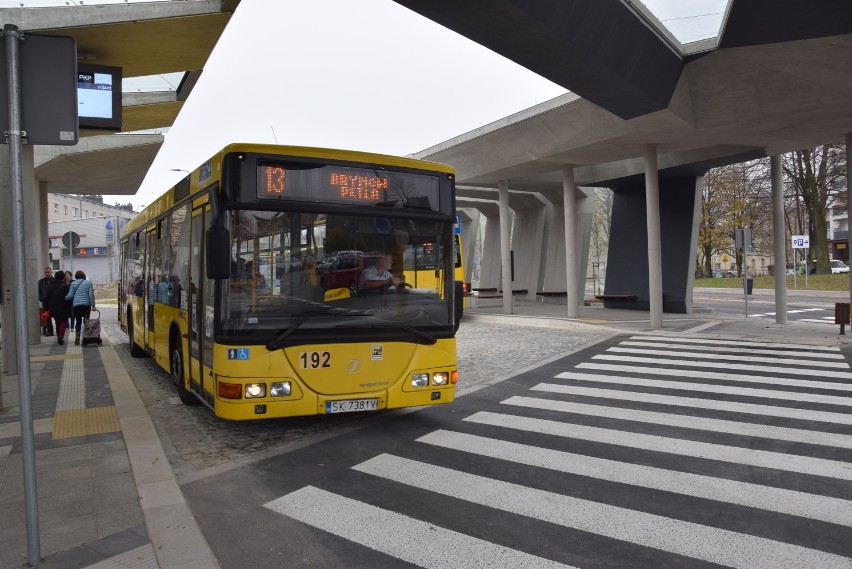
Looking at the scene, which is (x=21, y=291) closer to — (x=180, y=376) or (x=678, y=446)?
(x=180, y=376)

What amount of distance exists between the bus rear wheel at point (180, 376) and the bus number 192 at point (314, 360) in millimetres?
2848

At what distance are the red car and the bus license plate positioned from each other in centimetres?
112

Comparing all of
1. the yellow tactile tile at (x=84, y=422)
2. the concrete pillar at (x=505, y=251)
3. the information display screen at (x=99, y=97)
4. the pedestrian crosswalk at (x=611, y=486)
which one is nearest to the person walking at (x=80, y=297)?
the information display screen at (x=99, y=97)

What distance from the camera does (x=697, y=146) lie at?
19094 millimetres

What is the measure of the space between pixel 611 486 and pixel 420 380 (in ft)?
7.76

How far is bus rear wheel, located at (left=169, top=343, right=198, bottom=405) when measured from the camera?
849cm

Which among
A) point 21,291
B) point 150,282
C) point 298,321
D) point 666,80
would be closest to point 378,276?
point 298,321

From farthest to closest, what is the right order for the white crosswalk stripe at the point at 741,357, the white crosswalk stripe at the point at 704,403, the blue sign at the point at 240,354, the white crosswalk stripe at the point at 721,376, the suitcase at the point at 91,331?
the suitcase at the point at 91,331 → the white crosswalk stripe at the point at 741,357 → the white crosswalk stripe at the point at 721,376 → the white crosswalk stripe at the point at 704,403 → the blue sign at the point at 240,354

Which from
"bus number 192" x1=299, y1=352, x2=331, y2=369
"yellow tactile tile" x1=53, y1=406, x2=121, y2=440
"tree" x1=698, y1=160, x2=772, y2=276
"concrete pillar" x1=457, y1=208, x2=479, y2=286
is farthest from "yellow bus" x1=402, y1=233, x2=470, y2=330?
"tree" x1=698, y1=160, x2=772, y2=276

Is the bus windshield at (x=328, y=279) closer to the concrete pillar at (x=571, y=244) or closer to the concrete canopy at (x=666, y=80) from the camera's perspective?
the concrete canopy at (x=666, y=80)

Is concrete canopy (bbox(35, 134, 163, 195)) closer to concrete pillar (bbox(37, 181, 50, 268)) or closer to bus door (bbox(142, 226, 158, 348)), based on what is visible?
concrete pillar (bbox(37, 181, 50, 268))

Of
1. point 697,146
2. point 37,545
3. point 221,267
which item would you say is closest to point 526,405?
point 221,267

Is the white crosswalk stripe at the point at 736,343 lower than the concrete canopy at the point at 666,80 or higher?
lower

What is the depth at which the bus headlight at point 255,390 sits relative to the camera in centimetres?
614
